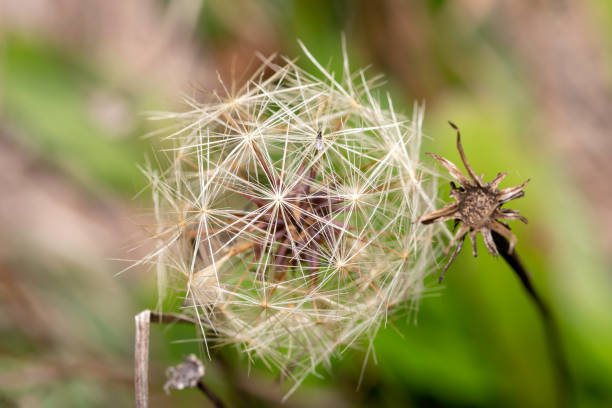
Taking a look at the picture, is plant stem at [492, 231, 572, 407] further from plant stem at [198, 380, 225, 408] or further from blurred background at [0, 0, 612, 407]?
plant stem at [198, 380, 225, 408]

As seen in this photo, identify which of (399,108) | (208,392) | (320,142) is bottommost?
(208,392)

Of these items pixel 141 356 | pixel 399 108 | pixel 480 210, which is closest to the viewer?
pixel 480 210

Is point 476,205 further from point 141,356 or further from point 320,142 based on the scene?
point 141,356

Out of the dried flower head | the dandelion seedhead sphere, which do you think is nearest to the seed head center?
the dried flower head

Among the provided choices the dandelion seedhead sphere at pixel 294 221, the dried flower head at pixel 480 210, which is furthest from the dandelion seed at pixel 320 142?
the dried flower head at pixel 480 210

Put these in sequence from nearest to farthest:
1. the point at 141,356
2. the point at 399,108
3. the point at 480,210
Answer: the point at 480,210
the point at 141,356
the point at 399,108

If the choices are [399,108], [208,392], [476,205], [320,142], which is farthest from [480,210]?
[399,108]
